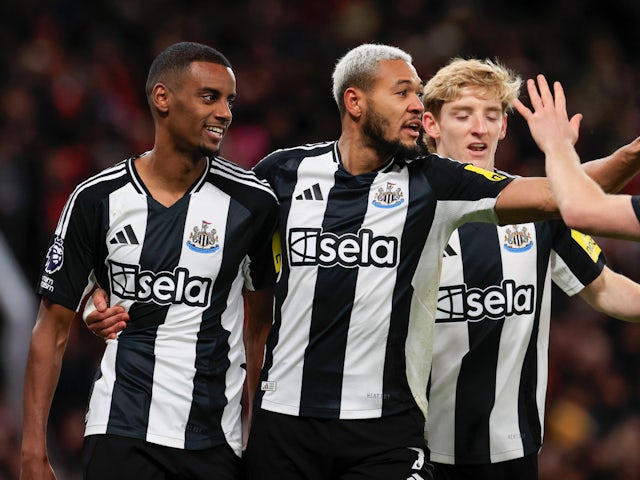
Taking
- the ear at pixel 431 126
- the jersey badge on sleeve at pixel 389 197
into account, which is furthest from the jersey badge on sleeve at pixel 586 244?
the jersey badge on sleeve at pixel 389 197

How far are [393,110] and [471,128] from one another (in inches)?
28.4

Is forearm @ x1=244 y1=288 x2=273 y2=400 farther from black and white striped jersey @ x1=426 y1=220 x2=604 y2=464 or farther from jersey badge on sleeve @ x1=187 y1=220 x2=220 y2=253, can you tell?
black and white striped jersey @ x1=426 y1=220 x2=604 y2=464

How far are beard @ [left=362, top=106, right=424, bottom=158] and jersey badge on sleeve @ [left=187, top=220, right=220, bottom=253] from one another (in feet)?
2.44

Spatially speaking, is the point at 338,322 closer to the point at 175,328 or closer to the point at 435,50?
the point at 175,328

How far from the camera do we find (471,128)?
5316 mm

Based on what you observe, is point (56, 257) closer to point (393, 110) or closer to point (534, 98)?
point (393, 110)

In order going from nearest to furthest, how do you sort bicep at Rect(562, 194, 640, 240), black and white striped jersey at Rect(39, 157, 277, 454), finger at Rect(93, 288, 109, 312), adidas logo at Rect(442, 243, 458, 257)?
bicep at Rect(562, 194, 640, 240)
black and white striped jersey at Rect(39, 157, 277, 454)
finger at Rect(93, 288, 109, 312)
adidas logo at Rect(442, 243, 458, 257)

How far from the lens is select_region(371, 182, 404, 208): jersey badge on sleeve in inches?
181

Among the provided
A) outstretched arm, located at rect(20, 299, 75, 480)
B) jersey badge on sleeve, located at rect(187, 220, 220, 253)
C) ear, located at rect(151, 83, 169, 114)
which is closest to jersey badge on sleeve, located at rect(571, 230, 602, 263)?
jersey badge on sleeve, located at rect(187, 220, 220, 253)

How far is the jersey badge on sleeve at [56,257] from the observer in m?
4.56

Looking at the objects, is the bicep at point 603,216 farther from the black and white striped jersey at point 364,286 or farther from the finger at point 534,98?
the black and white striped jersey at point 364,286

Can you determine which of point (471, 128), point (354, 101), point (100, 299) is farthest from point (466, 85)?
point (100, 299)

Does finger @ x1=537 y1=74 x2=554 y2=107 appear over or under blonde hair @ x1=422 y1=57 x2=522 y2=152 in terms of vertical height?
under

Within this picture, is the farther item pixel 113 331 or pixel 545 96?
pixel 113 331
